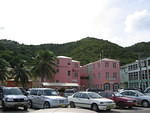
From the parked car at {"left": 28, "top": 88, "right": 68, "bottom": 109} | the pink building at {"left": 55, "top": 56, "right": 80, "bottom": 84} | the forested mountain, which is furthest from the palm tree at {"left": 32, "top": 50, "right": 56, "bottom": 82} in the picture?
the parked car at {"left": 28, "top": 88, "right": 68, "bottom": 109}

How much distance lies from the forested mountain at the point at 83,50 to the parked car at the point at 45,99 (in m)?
67.6

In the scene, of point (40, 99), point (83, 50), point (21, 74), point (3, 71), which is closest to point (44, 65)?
point (21, 74)

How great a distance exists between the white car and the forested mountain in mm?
68502

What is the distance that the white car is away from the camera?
20391 millimetres

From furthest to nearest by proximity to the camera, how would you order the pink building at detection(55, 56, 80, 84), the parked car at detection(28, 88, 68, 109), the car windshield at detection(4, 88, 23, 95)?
1. the pink building at detection(55, 56, 80, 84)
2. the car windshield at detection(4, 88, 23, 95)
3. the parked car at detection(28, 88, 68, 109)

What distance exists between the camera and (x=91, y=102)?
68.3ft

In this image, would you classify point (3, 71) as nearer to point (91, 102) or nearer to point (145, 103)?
point (145, 103)

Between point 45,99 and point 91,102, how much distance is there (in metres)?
3.41

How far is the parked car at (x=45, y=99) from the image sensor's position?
809 inches

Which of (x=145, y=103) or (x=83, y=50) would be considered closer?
(x=145, y=103)

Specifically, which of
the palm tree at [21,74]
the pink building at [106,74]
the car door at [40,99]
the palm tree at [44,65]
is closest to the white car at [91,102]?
the car door at [40,99]

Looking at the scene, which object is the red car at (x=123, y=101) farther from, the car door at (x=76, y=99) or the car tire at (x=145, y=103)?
the car door at (x=76, y=99)

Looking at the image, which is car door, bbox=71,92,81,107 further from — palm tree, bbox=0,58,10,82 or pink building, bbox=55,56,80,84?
pink building, bbox=55,56,80,84

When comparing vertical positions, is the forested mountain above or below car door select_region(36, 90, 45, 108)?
above
